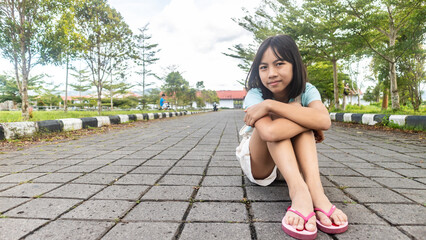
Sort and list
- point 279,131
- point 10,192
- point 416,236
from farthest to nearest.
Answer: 1. point 10,192
2. point 279,131
3. point 416,236

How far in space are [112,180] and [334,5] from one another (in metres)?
8.22

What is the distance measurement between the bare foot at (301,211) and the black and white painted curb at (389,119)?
16.7 feet

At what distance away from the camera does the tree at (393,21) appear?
604cm

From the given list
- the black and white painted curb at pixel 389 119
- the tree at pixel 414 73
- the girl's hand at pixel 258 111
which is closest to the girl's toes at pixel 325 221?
the girl's hand at pixel 258 111

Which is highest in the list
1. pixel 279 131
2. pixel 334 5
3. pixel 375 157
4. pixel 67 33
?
pixel 334 5

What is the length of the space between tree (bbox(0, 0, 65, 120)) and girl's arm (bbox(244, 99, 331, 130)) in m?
5.96

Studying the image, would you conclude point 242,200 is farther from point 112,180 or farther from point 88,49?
point 88,49

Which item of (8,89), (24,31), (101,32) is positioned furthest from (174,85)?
(8,89)

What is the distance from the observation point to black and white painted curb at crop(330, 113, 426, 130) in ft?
15.7

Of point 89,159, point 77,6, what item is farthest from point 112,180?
point 77,6

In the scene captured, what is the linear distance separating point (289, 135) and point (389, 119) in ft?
18.9

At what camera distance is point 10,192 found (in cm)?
157

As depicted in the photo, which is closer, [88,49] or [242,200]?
[242,200]

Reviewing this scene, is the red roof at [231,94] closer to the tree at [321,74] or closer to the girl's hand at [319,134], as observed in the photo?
the tree at [321,74]
